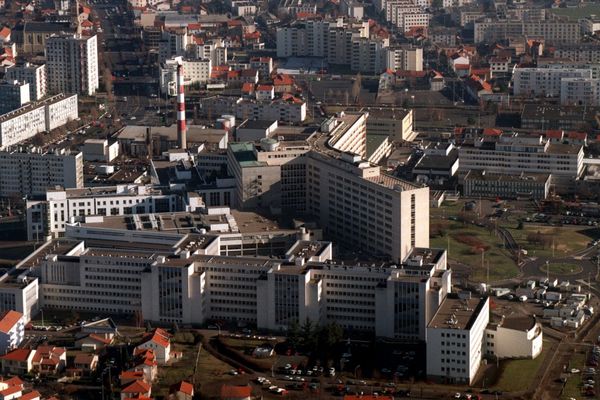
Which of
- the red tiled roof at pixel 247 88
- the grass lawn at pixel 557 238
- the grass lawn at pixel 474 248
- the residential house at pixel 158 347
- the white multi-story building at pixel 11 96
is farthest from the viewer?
the red tiled roof at pixel 247 88

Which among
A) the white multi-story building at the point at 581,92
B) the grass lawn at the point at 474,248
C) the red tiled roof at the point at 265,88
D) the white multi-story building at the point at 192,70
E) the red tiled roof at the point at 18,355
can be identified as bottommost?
the red tiled roof at the point at 18,355

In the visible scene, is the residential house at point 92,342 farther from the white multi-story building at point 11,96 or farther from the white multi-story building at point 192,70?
the white multi-story building at point 192,70

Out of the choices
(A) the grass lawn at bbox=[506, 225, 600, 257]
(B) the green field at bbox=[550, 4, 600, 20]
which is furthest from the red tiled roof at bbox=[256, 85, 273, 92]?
Answer: (B) the green field at bbox=[550, 4, 600, 20]

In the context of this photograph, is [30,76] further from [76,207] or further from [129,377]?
[129,377]

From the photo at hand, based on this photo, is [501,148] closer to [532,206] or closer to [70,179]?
[532,206]

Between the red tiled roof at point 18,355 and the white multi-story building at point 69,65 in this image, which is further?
the white multi-story building at point 69,65

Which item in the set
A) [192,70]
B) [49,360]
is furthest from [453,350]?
[192,70]

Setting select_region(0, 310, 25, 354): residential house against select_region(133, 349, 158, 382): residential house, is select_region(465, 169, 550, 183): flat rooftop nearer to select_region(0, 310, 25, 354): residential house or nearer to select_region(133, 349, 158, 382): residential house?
select_region(0, 310, 25, 354): residential house

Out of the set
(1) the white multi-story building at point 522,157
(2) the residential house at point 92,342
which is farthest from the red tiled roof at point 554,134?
(2) the residential house at point 92,342

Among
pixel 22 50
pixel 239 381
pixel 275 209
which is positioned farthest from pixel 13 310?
pixel 22 50
